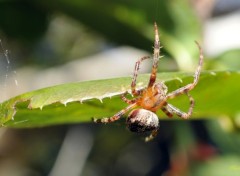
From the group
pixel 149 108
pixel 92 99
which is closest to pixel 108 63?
pixel 149 108

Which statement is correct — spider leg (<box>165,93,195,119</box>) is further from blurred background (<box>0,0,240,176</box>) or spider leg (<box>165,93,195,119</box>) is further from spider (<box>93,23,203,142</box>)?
blurred background (<box>0,0,240,176</box>)

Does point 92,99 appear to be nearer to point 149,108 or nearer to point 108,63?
point 149,108

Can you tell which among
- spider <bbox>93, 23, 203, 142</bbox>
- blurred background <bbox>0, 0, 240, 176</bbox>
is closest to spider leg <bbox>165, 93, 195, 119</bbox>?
spider <bbox>93, 23, 203, 142</bbox>

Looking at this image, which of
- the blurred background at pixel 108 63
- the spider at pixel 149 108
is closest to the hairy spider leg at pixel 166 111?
the spider at pixel 149 108

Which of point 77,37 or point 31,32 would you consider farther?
point 77,37

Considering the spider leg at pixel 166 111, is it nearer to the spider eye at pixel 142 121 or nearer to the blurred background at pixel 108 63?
the spider eye at pixel 142 121

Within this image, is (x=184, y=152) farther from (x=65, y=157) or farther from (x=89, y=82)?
(x=89, y=82)

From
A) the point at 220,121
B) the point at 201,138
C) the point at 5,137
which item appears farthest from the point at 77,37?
the point at 220,121
